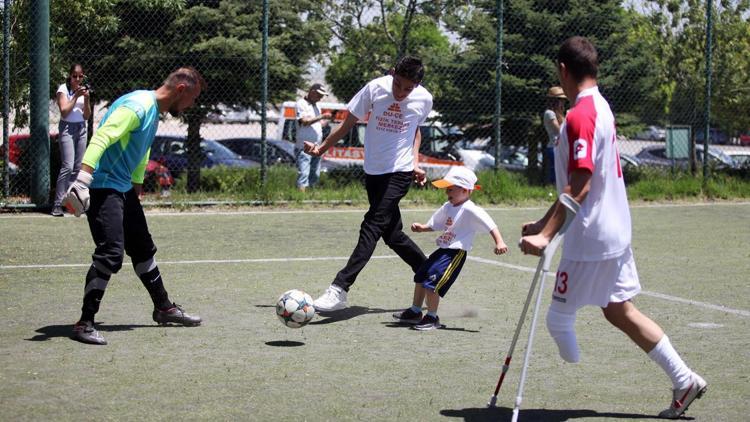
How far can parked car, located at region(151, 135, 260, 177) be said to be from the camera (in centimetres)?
1903

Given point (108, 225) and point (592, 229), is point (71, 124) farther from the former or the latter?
point (592, 229)

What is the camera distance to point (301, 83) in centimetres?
2011

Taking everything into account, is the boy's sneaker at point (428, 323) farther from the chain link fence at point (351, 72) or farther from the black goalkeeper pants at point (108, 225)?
the chain link fence at point (351, 72)

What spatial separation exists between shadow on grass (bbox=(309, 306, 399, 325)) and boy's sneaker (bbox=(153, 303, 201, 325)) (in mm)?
875

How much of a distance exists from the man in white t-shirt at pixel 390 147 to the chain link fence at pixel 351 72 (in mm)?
7584

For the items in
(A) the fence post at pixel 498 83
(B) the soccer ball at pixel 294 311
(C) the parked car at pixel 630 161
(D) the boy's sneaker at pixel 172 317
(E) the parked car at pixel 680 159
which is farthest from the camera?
(C) the parked car at pixel 630 161

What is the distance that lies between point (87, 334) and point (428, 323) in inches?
91.3

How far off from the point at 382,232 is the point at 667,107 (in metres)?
15.0

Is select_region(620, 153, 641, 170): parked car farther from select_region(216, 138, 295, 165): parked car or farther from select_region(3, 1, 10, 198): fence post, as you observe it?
select_region(3, 1, 10, 198): fence post

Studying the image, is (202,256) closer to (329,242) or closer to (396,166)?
(329,242)

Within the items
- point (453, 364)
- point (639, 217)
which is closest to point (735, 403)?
point (453, 364)

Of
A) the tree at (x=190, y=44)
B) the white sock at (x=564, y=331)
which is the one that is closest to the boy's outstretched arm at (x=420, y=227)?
the white sock at (x=564, y=331)

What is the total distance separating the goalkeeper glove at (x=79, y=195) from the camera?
6496 millimetres

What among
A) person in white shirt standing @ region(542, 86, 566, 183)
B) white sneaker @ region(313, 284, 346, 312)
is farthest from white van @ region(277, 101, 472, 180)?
white sneaker @ region(313, 284, 346, 312)
